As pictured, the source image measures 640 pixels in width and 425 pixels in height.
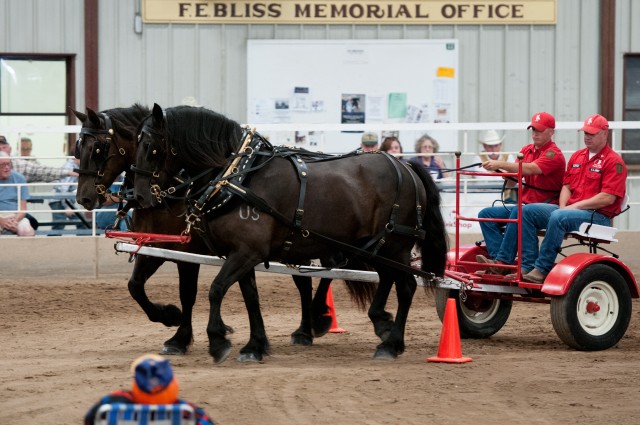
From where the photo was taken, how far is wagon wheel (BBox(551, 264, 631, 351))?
9414 millimetres

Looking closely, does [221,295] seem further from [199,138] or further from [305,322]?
[305,322]

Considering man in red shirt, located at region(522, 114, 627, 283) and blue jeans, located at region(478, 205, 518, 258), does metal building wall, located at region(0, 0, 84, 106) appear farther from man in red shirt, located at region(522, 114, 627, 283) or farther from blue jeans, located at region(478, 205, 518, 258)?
man in red shirt, located at region(522, 114, 627, 283)

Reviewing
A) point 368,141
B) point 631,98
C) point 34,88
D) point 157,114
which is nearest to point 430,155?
point 368,141

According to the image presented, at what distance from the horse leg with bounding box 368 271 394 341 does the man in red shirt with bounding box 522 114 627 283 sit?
111 cm

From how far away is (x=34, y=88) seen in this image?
57.7ft

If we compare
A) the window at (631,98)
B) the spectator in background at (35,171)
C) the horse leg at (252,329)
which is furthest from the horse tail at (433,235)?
the window at (631,98)

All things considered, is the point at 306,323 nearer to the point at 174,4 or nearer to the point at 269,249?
the point at 269,249

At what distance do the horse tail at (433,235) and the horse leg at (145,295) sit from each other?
2026mm

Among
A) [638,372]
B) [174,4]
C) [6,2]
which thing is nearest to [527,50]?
[174,4]

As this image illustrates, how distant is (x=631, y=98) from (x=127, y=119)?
10635mm

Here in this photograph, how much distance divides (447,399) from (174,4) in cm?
1120

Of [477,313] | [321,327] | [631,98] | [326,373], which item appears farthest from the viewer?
[631,98]

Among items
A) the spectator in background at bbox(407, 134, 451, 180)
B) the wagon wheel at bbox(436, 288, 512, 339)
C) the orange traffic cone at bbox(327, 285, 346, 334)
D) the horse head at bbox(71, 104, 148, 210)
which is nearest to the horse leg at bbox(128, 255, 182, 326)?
the horse head at bbox(71, 104, 148, 210)

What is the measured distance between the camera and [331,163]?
940 centimetres
